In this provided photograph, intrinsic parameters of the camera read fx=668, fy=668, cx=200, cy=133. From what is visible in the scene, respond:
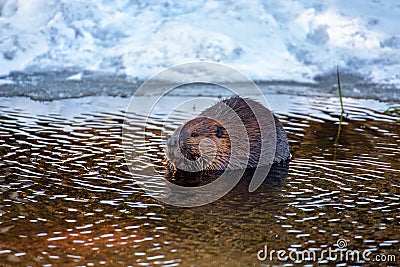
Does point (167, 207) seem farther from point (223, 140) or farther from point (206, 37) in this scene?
point (206, 37)

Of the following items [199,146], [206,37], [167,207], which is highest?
[206,37]

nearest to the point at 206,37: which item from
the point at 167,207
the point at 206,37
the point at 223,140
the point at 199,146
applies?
the point at 206,37

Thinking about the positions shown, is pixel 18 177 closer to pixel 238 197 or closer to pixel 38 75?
pixel 238 197

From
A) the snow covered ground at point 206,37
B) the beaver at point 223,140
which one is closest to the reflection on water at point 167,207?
the beaver at point 223,140

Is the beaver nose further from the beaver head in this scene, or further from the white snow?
the white snow

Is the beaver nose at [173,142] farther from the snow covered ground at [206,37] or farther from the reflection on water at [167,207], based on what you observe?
the snow covered ground at [206,37]

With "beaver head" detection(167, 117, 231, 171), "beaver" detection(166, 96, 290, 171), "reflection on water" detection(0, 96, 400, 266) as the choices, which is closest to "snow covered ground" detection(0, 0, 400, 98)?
"reflection on water" detection(0, 96, 400, 266)
